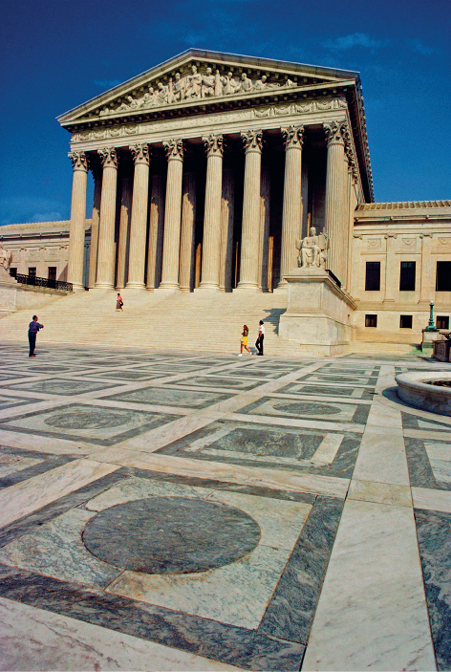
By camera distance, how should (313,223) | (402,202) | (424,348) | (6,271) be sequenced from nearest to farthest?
(424,348) → (6,271) → (313,223) → (402,202)

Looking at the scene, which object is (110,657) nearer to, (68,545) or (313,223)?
(68,545)

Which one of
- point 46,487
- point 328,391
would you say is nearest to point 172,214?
point 328,391

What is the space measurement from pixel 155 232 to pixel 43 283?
36.2ft

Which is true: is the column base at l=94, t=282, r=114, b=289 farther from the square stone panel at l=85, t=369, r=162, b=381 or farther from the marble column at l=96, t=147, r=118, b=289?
the square stone panel at l=85, t=369, r=162, b=381

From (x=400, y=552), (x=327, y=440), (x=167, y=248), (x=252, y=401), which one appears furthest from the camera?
(x=167, y=248)

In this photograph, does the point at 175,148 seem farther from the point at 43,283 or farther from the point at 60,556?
the point at 60,556

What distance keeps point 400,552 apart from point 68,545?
1853 mm

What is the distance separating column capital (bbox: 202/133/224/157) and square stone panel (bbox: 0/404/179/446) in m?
32.6

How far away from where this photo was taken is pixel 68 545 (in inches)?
96.3

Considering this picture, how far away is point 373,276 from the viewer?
3919 centimetres

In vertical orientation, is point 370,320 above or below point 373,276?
below

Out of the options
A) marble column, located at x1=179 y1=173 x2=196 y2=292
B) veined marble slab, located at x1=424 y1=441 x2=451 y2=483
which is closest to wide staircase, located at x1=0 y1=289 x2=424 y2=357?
marble column, located at x1=179 y1=173 x2=196 y2=292

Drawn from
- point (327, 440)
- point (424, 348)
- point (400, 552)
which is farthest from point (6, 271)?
point (400, 552)

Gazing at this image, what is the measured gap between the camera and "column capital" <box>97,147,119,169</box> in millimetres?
38344
